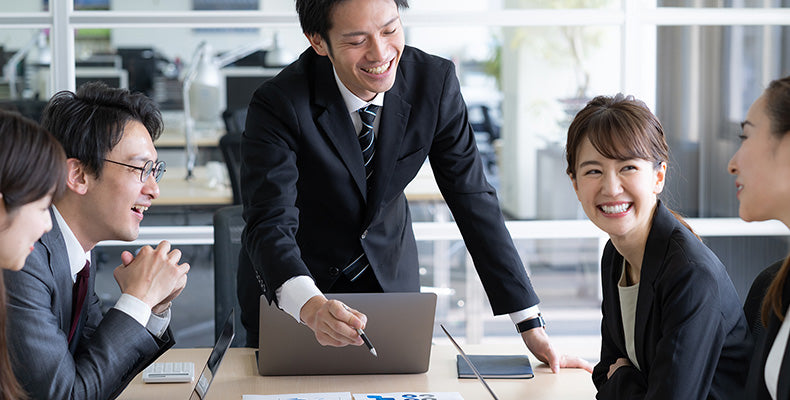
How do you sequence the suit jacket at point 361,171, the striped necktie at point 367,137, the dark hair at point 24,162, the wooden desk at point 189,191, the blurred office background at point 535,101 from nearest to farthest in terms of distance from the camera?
the dark hair at point 24,162 → the suit jacket at point 361,171 → the striped necktie at point 367,137 → the blurred office background at point 535,101 → the wooden desk at point 189,191

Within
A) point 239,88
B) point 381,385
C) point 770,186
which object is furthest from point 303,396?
point 239,88

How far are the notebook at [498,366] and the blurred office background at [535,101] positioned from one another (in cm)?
140

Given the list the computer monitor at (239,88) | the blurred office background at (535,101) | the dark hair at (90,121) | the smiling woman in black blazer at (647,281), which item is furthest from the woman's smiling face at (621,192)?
the computer monitor at (239,88)

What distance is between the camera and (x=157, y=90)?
7.06 meters

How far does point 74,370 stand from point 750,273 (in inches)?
112

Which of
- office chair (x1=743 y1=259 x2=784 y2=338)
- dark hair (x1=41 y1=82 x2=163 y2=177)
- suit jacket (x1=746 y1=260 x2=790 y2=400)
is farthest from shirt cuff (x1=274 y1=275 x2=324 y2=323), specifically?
office chair (x1=743 y1=259 x2=784 y2=338)

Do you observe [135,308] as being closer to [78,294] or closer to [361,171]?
[78,294]

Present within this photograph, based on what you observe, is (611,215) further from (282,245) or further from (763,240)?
(763,240)

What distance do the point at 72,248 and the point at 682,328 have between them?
1.16m

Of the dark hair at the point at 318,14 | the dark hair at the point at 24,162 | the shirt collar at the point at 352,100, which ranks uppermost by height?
the dark hair at the point at 318,14

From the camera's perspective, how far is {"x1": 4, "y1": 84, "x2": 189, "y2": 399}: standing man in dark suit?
1479mm

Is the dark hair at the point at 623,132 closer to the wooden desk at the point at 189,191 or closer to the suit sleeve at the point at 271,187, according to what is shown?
the suit sleeve at the point at 271,187

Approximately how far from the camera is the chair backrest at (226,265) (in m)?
2.23

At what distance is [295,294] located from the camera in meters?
1.59
